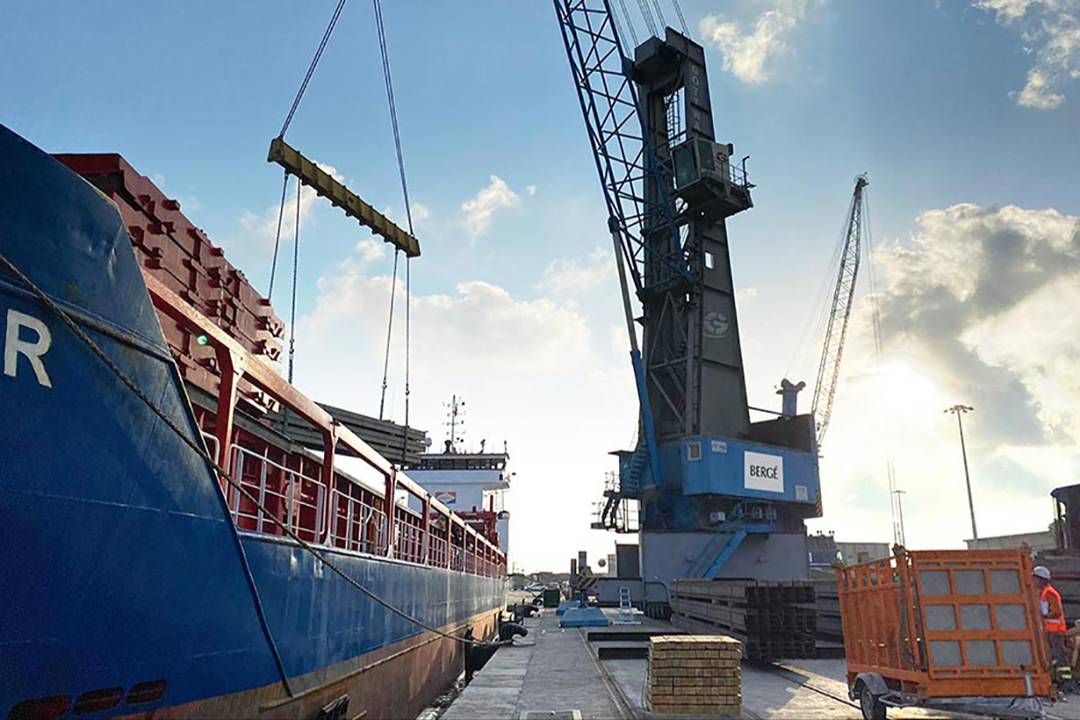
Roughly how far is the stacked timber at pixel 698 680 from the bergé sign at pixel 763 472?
28278 mm

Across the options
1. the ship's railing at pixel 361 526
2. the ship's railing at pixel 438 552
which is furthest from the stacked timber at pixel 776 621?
the ship's railing at pixel 361 526

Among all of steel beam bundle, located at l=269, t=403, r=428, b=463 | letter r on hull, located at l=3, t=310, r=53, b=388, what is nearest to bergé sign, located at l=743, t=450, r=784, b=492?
steel beam bundle, located at l=269, t=403, r=428, b=463

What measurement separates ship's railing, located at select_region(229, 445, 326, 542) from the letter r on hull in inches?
84.3

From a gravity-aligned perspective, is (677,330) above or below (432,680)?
above

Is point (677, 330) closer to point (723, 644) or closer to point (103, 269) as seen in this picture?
point (723, 644)

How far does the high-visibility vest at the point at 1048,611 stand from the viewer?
7.85 meters

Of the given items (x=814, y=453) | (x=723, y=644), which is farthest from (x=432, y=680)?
(x=814, y=453)

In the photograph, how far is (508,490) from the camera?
4012 cm

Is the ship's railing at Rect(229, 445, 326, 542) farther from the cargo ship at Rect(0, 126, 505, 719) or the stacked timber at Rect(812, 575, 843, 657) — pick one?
the stacked timber at Rect(812, 575, 843, 657)

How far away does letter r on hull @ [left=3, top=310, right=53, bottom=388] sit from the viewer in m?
4.59

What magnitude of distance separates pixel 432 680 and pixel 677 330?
2661cm

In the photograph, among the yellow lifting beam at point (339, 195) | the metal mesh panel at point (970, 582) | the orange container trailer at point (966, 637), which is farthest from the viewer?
the yellow lifting beam at point (339, 195)

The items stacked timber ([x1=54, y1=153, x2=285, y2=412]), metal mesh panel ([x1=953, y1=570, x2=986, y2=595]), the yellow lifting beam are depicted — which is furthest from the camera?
the yellow lifting beam

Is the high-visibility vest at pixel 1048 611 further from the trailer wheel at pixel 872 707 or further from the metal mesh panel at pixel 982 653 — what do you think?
the trailer wheel at pixel 872 707
